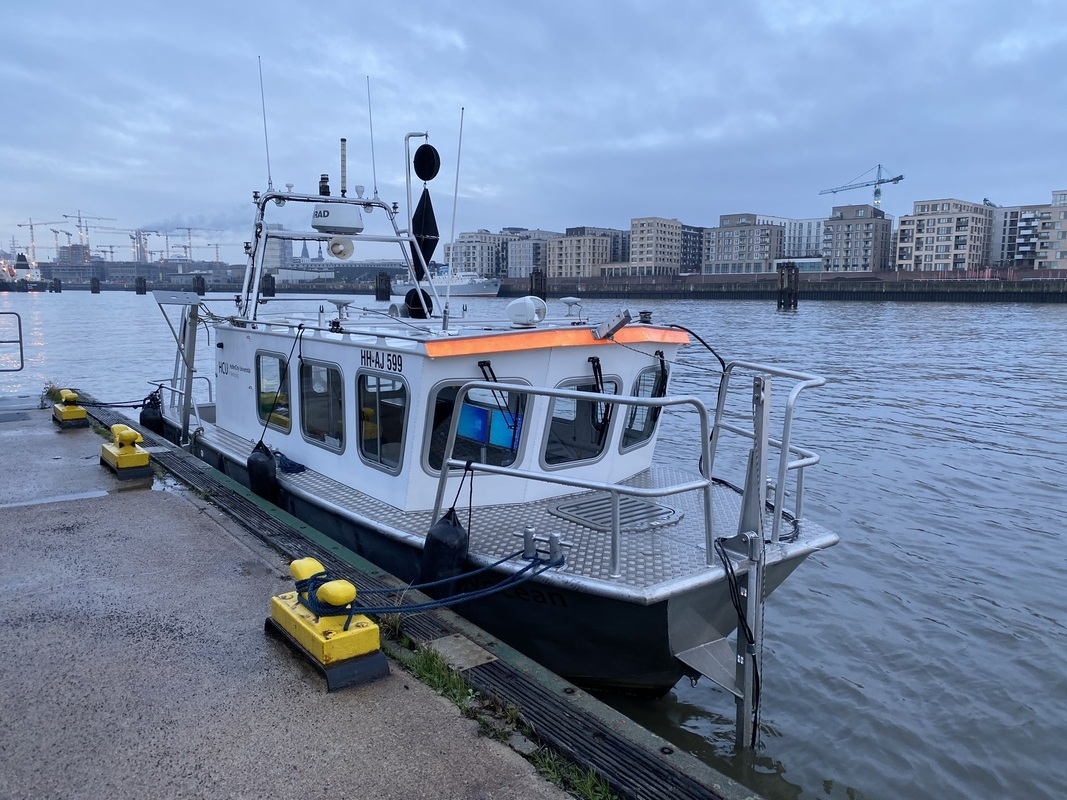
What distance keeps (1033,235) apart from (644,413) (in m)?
169

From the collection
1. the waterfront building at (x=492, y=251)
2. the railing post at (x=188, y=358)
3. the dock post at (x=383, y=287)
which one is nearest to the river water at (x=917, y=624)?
the railing post at (x=188, y=358)

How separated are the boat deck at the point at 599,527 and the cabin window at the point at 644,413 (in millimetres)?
403

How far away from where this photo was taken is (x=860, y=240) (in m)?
169

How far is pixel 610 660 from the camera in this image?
16.7 feet

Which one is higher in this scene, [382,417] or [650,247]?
[650,247]

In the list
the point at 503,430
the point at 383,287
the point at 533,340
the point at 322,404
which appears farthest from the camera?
the point at 383,287

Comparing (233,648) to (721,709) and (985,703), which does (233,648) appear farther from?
(985,703)

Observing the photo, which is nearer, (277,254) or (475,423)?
(475,423)

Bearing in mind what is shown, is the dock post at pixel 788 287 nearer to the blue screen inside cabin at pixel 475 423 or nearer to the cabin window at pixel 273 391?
the cabin window at pixel 273 391

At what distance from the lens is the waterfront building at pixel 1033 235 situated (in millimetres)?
127750

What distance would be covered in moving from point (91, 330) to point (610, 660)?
162 ft

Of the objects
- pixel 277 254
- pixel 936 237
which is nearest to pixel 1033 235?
pixel 936 237

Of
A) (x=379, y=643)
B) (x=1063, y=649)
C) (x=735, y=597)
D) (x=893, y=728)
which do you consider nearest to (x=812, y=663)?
(x=893, y=728)

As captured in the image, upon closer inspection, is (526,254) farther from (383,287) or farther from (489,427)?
(489,427)
